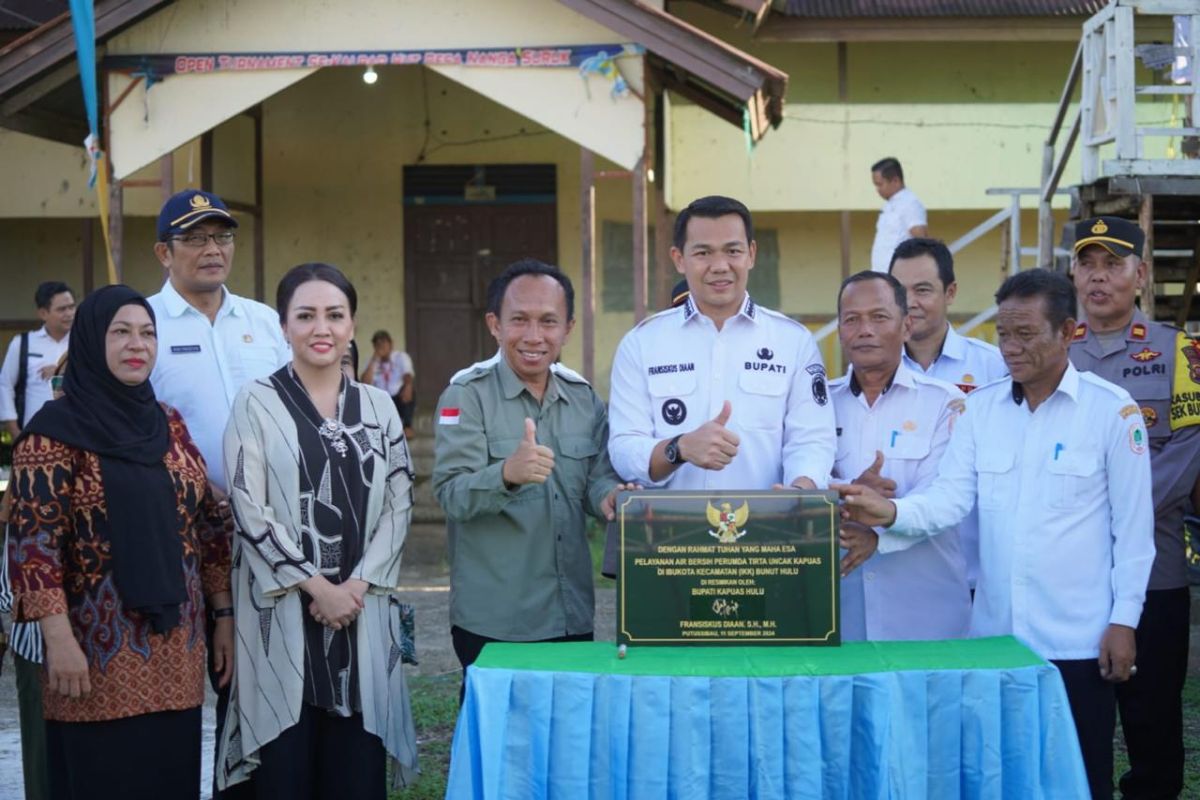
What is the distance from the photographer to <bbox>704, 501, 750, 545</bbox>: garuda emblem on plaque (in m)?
3.63

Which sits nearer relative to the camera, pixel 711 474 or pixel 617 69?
pixel 711 474

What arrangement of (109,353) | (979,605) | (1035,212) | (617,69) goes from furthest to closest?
(1035,212)
(617,69)
(979,605)
(109,353)

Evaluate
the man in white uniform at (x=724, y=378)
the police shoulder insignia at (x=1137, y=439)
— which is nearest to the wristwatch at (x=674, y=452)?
the man in white uniform at (x=724, y=378)

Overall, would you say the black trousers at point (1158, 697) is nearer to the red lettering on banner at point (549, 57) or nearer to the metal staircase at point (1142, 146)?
the metal staircase at point (1142, 146)

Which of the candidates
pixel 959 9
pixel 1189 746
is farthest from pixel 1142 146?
pixel 1189 746

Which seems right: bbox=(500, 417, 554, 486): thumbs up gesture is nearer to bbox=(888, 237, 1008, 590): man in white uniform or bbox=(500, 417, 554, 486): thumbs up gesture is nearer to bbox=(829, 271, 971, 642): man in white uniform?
bbox=(829, 271, 971, 642): man in white uniform

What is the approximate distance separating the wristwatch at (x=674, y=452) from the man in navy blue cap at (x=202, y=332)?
155cm

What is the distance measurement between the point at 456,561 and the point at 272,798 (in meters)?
0.89

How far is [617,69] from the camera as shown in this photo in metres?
10.4

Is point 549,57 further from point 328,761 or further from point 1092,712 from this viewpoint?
point 1092,712

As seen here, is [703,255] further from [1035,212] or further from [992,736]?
[1035,212]

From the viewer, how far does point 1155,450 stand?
198 inches

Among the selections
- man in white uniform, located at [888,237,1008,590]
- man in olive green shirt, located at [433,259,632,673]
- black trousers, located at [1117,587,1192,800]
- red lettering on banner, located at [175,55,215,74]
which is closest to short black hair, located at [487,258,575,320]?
man in olive green shirt, located at [433,259,632,673]

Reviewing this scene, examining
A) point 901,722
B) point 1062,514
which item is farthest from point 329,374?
point 1062,514
